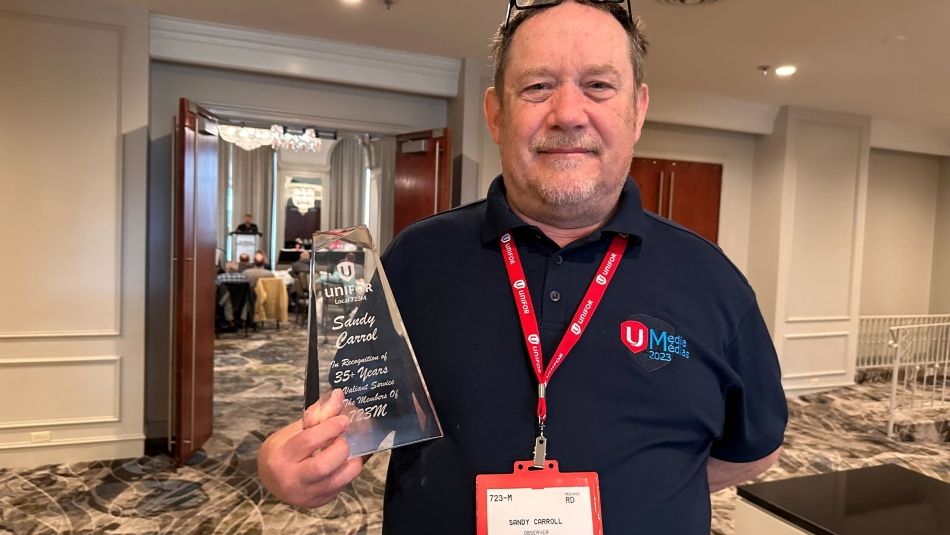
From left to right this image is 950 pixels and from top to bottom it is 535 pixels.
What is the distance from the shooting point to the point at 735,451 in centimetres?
112

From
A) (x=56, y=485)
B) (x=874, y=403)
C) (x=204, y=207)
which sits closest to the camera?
(x=56, y=485)

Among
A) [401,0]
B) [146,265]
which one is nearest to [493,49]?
[401,0]

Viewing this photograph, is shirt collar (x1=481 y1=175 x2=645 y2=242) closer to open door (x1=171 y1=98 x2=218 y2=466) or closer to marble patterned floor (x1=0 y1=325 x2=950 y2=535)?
marble patterned floor (x1=0 y1=325 x2=950 y2=535)

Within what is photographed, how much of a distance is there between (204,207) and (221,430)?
1.66 meters

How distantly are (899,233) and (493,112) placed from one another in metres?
8.12

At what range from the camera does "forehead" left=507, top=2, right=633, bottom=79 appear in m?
0.97

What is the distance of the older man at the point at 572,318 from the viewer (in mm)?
918

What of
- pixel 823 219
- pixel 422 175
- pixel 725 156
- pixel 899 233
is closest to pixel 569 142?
pixel 422 175

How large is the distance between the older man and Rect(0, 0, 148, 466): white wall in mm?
3437

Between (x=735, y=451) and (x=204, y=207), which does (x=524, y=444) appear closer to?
(x=735, y=451)

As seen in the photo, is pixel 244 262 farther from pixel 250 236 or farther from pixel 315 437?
pixel 315 437

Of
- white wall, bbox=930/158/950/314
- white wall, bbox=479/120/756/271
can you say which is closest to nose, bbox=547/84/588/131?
white wall, bbox=479/120/756/271

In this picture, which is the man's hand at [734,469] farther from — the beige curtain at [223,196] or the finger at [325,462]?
the beige curtain at [223,196]

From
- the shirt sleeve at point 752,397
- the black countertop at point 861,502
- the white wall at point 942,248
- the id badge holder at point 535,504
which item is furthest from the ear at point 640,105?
the white wall at point 942,248
